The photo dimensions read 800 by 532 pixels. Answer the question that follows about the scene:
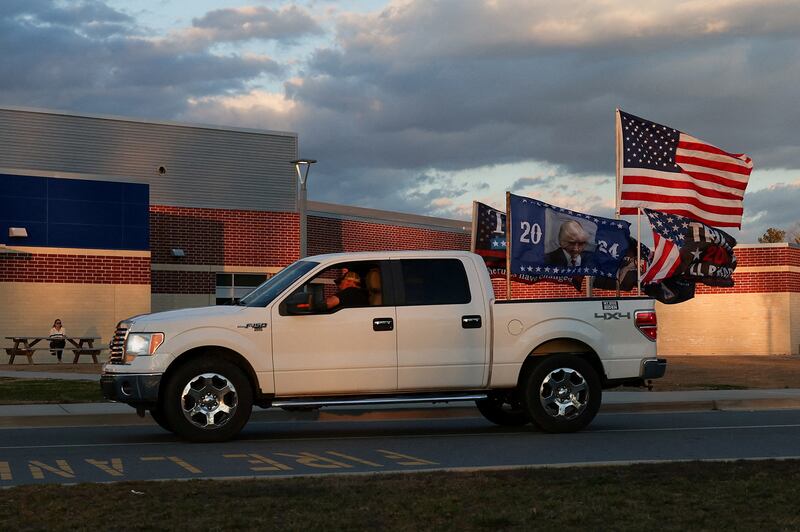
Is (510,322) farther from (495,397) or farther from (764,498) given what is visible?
(764,498)

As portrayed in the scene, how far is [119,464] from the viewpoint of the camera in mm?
11422

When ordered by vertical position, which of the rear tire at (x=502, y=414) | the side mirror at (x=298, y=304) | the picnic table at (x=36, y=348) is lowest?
the rear tire at (x=502, y=414)

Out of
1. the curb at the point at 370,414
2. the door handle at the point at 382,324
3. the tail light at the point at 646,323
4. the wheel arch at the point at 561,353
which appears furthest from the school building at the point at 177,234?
the tail light at the point at 646,323

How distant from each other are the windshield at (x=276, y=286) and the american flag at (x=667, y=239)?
1654cm

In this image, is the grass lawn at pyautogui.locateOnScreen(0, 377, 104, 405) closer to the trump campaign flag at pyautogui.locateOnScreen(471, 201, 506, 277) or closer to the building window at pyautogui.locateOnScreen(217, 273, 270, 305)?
the building window at pyautogui.locateOnScreen(217, 273, 270, 305)

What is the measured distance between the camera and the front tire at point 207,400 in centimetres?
1316

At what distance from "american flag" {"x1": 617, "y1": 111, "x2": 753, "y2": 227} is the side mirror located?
13605 millimetres

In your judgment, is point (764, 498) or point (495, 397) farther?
point (495, 397)

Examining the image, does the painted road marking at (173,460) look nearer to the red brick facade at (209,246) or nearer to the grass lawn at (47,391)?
the grass lawn at (47,391)

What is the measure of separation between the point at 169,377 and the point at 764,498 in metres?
6.97

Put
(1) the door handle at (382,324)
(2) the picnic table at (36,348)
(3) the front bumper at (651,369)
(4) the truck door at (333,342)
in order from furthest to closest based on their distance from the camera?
1. (2) the picnic table at (36,348)
2. (3) the front bumper at (651,369)
3. (1) the door handle at (382,324)
4. (4) the truck door at (333,342)

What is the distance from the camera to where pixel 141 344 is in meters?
13.3

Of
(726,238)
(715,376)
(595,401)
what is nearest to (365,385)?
(595,401)

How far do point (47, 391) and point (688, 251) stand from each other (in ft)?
55.8
